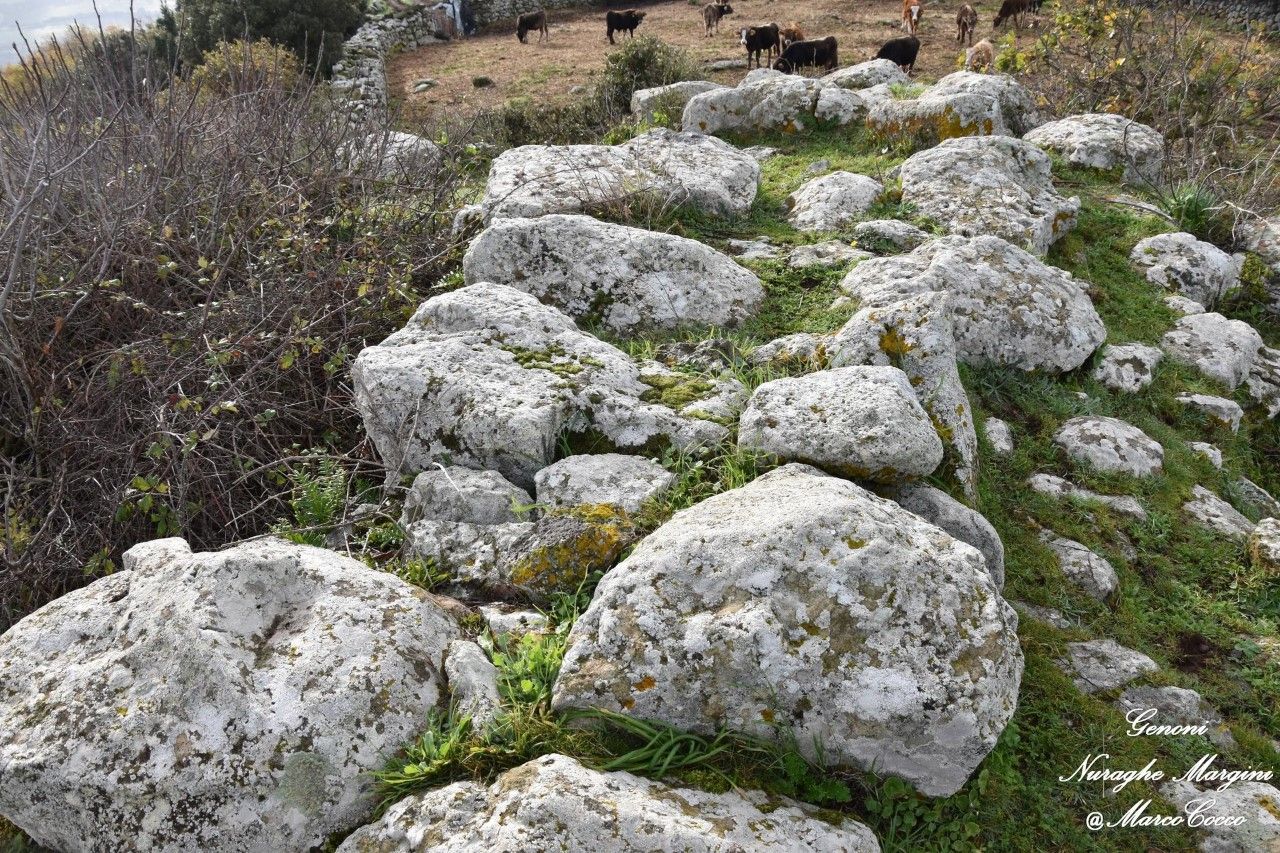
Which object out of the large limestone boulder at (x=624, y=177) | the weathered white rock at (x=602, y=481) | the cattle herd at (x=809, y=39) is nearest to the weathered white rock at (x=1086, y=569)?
the weathered white rock at (x=602, y=481)

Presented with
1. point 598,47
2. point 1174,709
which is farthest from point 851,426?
point 598,47

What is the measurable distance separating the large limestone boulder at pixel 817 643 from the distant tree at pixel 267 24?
21.9m

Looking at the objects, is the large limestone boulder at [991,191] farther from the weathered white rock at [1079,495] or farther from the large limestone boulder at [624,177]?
the weathered white rock at [1079,495]

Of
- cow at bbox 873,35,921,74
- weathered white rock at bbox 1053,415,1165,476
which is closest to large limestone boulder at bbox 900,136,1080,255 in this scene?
weathered white rock at bbox 1053,415,1165,476

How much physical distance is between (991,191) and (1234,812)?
5386 mm

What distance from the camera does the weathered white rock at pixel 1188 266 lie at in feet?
22.7

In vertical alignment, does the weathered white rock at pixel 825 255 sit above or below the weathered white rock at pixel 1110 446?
above

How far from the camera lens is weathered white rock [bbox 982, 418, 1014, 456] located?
16.0ft

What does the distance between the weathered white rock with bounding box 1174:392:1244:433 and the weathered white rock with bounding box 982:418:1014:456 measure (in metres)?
1.64

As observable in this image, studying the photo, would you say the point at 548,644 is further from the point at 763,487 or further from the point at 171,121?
the point at 171,121

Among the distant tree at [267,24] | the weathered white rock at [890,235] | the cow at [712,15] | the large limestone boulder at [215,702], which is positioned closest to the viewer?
the large limestone boulder at [215,702]

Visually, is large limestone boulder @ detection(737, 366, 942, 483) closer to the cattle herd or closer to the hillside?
the hillside

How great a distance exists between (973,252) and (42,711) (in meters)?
5.67

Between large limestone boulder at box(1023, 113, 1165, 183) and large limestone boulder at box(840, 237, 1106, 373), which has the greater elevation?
large limestone boulder at box(1023, 113, 1165, 183)
